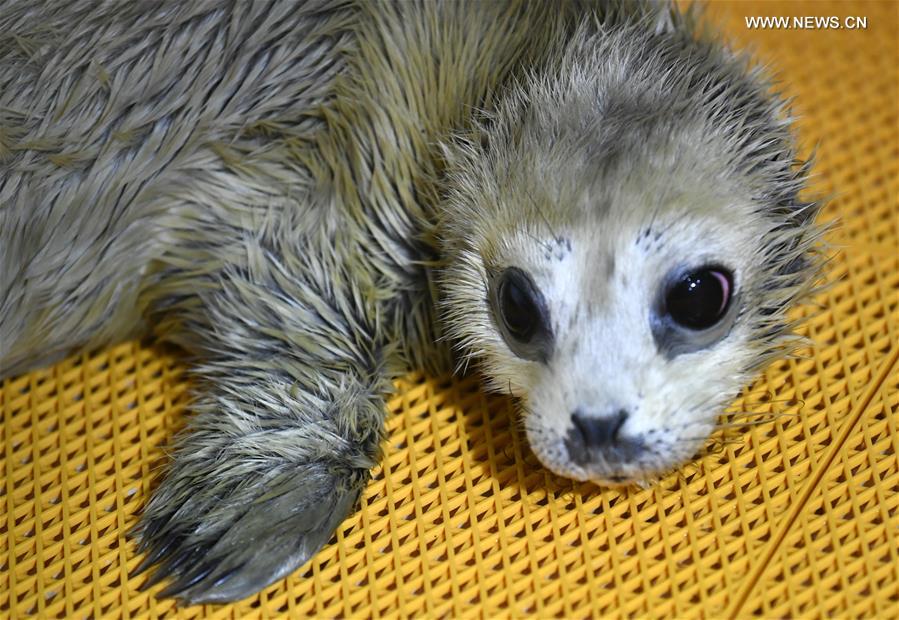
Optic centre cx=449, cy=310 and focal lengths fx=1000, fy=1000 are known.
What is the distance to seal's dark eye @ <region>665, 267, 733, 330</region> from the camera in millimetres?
1640

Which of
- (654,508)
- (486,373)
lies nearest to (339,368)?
(486,373)

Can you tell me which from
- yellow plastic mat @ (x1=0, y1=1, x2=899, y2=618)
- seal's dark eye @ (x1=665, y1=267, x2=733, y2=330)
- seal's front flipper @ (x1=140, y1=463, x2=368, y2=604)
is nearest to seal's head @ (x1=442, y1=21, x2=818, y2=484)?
seal's dark eye @ (x1=665, y1=267, x2=733, y2=330)

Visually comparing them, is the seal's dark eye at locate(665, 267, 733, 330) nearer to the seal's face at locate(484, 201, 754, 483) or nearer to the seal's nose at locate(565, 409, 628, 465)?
the seal's face at locate(484, 201, 754, 483)

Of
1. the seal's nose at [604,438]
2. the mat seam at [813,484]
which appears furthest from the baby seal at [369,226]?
the mat seam at [813,484]

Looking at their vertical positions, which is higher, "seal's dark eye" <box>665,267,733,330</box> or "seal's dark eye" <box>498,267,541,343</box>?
"seal's dark eye" <box>665,267,733,330</box>

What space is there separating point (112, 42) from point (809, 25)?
5.83ft

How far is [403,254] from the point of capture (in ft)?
6.37

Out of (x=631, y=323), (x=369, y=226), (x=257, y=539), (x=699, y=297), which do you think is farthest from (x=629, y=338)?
(x=257, y=539)

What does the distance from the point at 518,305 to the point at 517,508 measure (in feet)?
1.25

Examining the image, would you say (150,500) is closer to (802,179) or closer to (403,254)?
(403,254)

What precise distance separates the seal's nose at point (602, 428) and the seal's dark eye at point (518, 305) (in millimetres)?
202

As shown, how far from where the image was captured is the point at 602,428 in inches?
62.6

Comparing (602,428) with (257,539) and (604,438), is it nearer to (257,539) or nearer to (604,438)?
(604,438)

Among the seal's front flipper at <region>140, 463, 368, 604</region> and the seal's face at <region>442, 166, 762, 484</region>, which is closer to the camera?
the seal's face at <region>442, 166, 762, 484</region>
